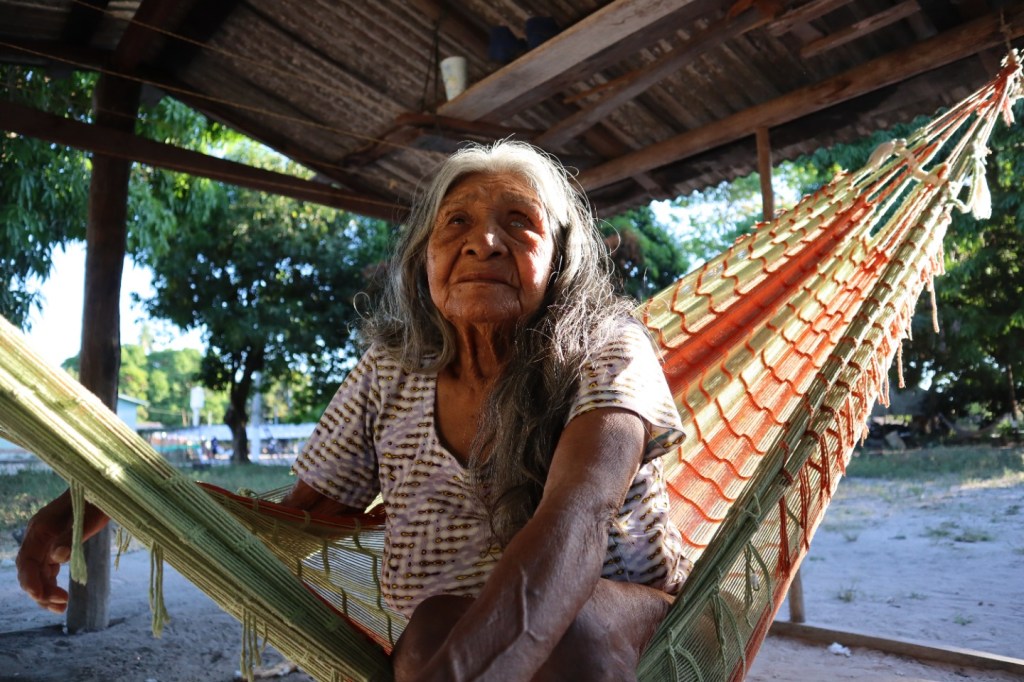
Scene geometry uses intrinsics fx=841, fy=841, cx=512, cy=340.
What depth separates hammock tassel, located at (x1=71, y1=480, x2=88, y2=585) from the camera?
807 millimetres

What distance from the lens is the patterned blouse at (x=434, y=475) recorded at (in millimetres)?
975

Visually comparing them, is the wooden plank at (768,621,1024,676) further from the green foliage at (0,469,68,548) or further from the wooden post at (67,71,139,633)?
the green foliage at (0,469,68,548)

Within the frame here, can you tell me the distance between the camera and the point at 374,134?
3.56m

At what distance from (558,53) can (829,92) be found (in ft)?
2.85

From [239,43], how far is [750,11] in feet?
6.65

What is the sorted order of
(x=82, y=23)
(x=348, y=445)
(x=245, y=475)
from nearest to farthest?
(x=348, y=445), (x=82, y=23), (x=245, y=475)

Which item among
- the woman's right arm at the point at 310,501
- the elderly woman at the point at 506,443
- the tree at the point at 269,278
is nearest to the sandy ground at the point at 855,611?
the woman's right arm at the point at 310,501

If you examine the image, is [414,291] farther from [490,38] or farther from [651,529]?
[490,38]

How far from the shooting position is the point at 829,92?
256 centimetres

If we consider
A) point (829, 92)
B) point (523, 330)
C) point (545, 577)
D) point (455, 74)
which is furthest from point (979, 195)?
point (545, 577)

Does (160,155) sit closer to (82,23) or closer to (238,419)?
(82,23)

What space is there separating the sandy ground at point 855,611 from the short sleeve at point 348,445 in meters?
1.78

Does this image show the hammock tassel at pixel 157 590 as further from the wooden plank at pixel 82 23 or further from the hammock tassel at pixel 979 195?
the wooden plank at pixel 82 23

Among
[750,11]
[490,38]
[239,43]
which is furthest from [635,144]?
[239,43]
